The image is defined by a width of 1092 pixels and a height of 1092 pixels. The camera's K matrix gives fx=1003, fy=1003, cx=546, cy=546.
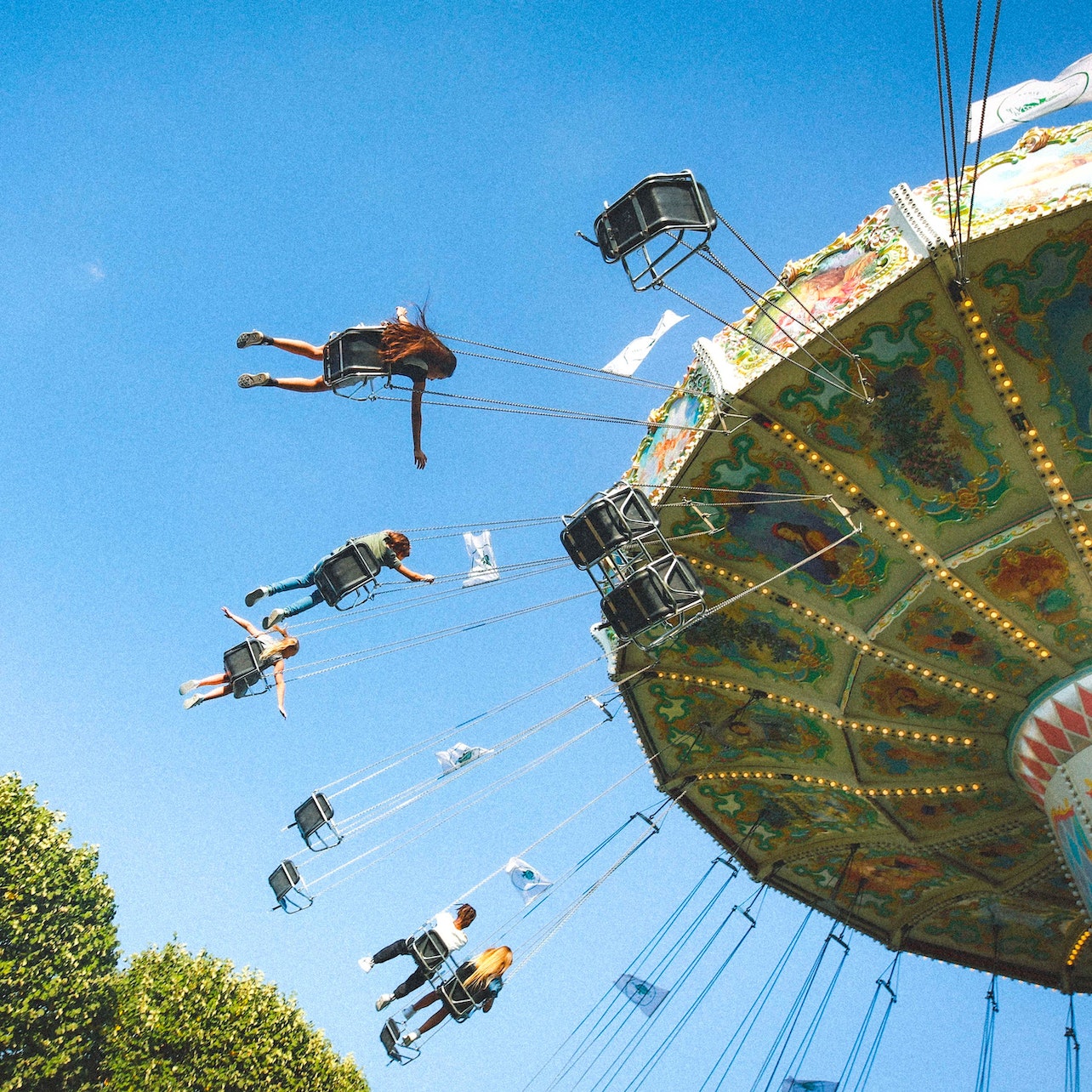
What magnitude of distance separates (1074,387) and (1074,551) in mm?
1655

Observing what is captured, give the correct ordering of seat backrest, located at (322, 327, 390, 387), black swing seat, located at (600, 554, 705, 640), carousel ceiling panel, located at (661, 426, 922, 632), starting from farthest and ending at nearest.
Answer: carousel ceiling panel, located at (661, 426, 922, 632) < black swing seat, located at (600, 554, 705, 640) < seat backrest, located at (322, 327, 390, 387)

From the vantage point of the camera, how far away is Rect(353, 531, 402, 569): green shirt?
10.5 metres

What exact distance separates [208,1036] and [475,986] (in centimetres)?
493

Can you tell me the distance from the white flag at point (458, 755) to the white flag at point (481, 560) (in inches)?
74.4

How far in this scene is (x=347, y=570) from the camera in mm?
10477

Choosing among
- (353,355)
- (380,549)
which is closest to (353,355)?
(353,355)

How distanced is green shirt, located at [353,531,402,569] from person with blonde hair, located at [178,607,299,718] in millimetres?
1291

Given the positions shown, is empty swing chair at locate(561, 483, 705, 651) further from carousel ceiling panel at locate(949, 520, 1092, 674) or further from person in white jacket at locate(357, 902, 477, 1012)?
person in white jacket at locate(357, 902, 477, 1012)

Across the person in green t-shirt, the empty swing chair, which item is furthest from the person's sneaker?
the empty swing chair

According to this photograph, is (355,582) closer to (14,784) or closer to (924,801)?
(14,784)

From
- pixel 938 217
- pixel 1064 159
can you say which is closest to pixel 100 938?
pixel 938 217

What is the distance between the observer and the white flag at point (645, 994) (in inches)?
522

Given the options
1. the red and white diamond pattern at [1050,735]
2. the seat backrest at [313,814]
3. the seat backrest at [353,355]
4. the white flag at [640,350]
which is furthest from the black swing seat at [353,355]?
the red and white diamond pattern at [1050,735]

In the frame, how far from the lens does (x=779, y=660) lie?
11555 millimetres
